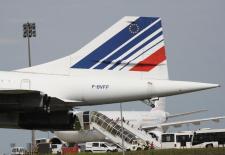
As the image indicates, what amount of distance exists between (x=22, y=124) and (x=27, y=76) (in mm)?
1816

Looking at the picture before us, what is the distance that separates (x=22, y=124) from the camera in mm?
25875

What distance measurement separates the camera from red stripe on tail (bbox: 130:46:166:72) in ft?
84.7

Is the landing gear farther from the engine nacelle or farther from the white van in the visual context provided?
the white van

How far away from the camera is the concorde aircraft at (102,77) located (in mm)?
25438

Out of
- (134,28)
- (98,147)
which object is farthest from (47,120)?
(98,147)

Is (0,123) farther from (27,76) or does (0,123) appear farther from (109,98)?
(109,98)

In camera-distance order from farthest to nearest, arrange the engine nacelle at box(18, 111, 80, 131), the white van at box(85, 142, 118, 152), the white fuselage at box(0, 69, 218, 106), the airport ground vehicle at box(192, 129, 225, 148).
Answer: the white van at box(85, 142, 118, 152), the airport ground vehicle at box(192, 129, 225, 148), the engine nacelle at box(18, 111, 80, 131), the white fuselage at box(0, 69, 218, 106)

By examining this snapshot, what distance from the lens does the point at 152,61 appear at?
2589 cm

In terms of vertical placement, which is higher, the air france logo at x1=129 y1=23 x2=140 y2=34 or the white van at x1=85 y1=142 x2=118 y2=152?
the air france logo at x1=129 y1=23 x2=140 y2=34

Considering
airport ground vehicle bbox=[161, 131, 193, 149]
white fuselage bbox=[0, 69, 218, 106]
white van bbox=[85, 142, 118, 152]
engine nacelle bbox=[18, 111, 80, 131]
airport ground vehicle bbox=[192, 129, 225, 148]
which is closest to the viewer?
white fuselage bbox=[0, 69, 218, 106]

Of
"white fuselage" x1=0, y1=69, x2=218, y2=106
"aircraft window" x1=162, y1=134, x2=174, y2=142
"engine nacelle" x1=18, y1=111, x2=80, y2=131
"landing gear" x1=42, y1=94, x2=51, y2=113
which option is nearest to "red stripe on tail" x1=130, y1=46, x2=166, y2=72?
"white fuselage" x1=0, y1=69, x2=218, y2=106

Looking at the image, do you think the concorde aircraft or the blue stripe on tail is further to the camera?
the blue stripe on tail

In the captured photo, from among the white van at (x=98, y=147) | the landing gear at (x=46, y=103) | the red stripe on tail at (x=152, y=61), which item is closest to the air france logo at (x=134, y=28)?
the red stripe on tail at (x=152, y=61)

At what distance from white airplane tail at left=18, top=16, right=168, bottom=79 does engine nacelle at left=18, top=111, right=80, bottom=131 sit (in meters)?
1.66
